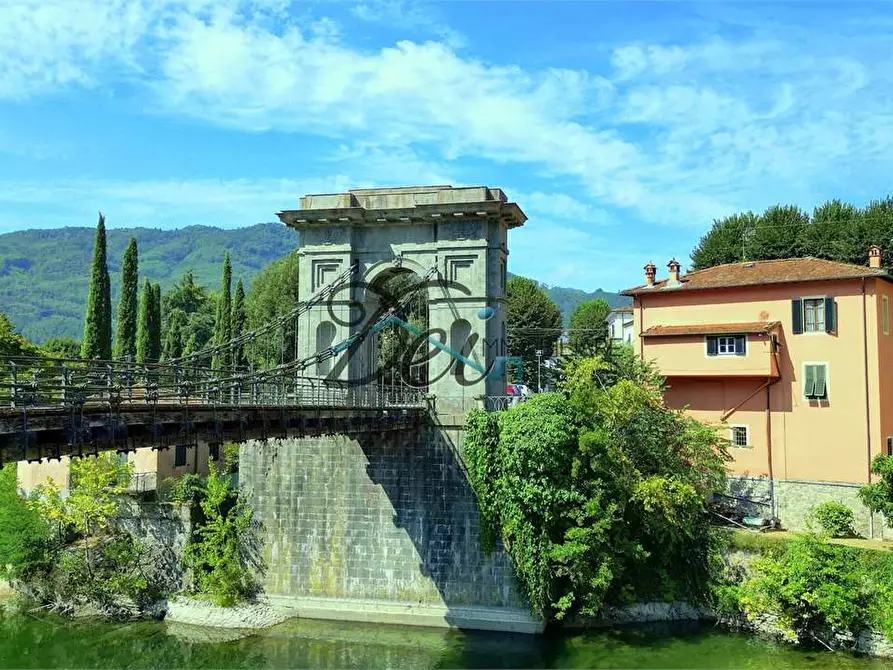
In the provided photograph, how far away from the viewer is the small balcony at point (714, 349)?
24.2 metres

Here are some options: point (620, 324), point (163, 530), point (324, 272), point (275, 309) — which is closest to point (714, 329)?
point (324, 272)

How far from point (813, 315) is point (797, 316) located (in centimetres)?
48

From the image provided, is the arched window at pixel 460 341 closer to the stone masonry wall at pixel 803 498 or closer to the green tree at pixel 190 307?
the stone masonry wall at pixel 803 498

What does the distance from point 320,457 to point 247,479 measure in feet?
7.97

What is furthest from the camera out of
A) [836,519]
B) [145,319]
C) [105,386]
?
[145,319]

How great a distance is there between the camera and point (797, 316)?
960 inches

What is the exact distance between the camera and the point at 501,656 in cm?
1877

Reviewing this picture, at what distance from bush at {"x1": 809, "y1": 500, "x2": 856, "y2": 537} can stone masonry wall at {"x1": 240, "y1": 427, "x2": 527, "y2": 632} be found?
30.1 feet

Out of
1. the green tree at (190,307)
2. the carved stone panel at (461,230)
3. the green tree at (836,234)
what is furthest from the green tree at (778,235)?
the green tree at (190,307)

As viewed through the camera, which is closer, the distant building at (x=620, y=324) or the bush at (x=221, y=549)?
the bush at (x=221, y=549)

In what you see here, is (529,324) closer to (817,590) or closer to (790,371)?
(790,371)

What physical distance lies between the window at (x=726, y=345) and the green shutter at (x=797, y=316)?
64.5 inches

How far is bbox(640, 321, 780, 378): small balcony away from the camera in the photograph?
24172 mm

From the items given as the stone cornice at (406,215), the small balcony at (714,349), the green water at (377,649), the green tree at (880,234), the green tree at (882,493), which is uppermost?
the green tree at (880,234)
